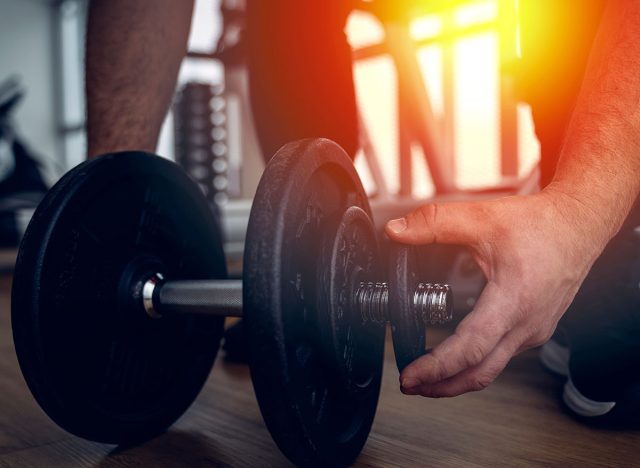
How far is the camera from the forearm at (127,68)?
1.06 m

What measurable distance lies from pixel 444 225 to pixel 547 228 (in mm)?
88

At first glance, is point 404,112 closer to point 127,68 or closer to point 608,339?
point 127,68

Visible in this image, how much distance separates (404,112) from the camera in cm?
265

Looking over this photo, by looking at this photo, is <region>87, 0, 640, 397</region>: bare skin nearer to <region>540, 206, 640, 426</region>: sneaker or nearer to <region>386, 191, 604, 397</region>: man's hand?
<region>386, 191, 604, 397</region>: man's hand

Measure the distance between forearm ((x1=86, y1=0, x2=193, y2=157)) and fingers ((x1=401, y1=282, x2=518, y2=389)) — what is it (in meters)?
0.69

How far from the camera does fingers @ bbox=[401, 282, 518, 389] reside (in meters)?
0.54

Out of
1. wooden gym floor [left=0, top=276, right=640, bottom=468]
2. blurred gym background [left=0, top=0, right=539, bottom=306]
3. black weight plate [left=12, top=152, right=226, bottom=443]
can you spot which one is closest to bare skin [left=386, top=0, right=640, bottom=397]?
wooden gym floor [left=0, top=276, right=640, bottom=468]

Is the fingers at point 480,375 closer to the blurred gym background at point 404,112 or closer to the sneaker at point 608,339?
the sneaker at point 608,339

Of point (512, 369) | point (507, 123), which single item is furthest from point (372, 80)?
point (512, 369)

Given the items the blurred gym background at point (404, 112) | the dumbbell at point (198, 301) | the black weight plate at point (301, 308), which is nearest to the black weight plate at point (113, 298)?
the dumbbell at point (198, 301)

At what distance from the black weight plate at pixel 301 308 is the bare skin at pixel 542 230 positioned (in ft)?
0.27

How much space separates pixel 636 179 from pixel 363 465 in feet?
1.30

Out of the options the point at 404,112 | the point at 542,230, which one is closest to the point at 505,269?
the point at 542,230

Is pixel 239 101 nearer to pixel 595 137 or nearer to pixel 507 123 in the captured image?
pixel 507 123
